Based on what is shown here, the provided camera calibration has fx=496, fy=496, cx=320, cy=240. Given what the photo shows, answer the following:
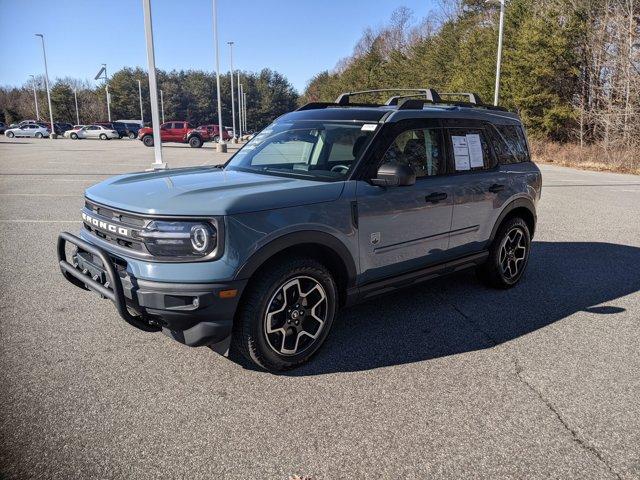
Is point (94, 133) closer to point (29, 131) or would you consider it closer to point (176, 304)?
point (29, 131)

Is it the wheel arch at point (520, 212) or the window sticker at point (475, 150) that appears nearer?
the window sticker at point (475, 150)

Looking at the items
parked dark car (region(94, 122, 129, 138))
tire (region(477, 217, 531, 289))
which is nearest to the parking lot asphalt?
tire (region(477, 217, 531, 289))

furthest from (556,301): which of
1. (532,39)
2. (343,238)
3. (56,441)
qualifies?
(532,39)

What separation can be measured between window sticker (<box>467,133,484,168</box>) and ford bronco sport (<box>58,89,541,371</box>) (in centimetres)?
2

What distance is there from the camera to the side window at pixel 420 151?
402 centimetres

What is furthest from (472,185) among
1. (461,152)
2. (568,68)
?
(568,68)

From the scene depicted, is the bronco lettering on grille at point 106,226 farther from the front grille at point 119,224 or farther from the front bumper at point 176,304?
the front bumper at point 176,304

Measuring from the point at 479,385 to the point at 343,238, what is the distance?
1.36 metres

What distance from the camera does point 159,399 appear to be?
309 centimetres

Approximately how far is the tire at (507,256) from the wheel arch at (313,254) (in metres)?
2.09

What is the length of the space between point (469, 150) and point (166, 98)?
109 metres

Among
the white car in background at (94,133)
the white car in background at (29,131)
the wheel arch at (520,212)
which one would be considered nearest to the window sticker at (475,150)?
the wheel arch at (520,212)

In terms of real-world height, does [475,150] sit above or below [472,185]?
above

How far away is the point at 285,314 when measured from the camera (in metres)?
3.41
